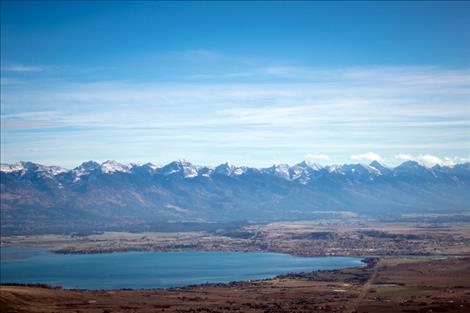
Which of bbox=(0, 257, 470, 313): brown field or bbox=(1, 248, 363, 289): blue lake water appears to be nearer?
bbox=(0, 257, 470, 313): brown field

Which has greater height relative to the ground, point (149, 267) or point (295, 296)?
point (149, 267)

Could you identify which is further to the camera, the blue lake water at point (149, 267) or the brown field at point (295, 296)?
the blue lake water at point (149, 267)

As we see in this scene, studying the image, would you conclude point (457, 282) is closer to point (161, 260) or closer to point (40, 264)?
point (161, 260)

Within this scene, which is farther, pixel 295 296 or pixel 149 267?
pixel 149 267
